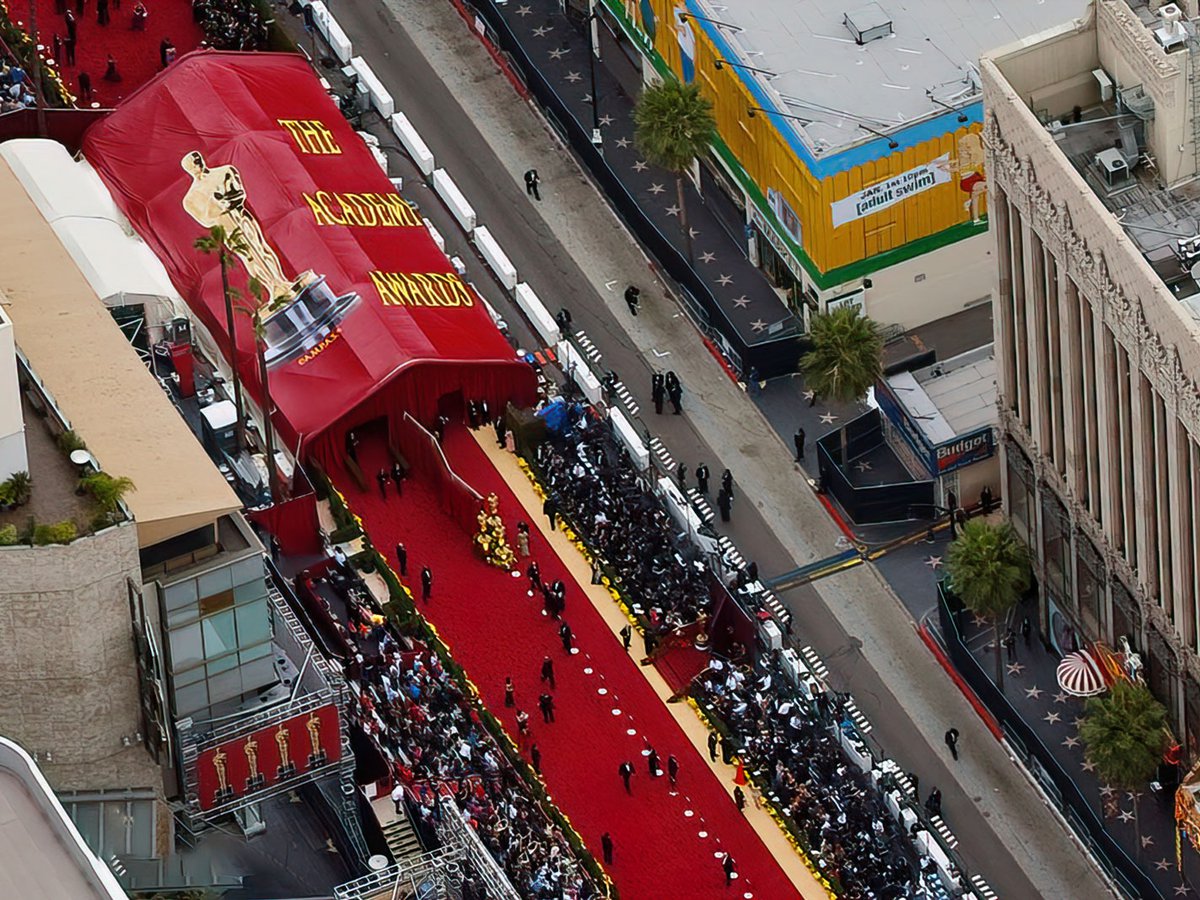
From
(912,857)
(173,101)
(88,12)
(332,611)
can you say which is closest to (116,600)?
(332,611)

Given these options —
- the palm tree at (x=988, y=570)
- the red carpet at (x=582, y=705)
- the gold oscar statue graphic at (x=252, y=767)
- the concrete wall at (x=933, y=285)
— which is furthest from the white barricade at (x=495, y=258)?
the gold oscar statue graphic at (x=252, y=767)

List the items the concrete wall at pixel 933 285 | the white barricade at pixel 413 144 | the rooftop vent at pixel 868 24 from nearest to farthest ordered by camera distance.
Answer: the concrete wall at pixel 933 285, the rooftop vent at pixel 868 24, the white barricade at pixel 413 144

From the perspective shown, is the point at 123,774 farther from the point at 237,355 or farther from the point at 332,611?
the point at 237,355

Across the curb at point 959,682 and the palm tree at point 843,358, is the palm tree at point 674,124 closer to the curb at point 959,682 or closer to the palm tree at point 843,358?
the palm tree at point 843,358

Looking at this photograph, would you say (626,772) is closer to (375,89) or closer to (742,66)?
(742,66)

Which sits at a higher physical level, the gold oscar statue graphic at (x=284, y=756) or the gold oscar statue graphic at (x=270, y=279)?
the gold oscar statue graphic at (x=270, y=279)

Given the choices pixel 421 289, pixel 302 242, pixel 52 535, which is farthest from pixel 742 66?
pixel 52 535
